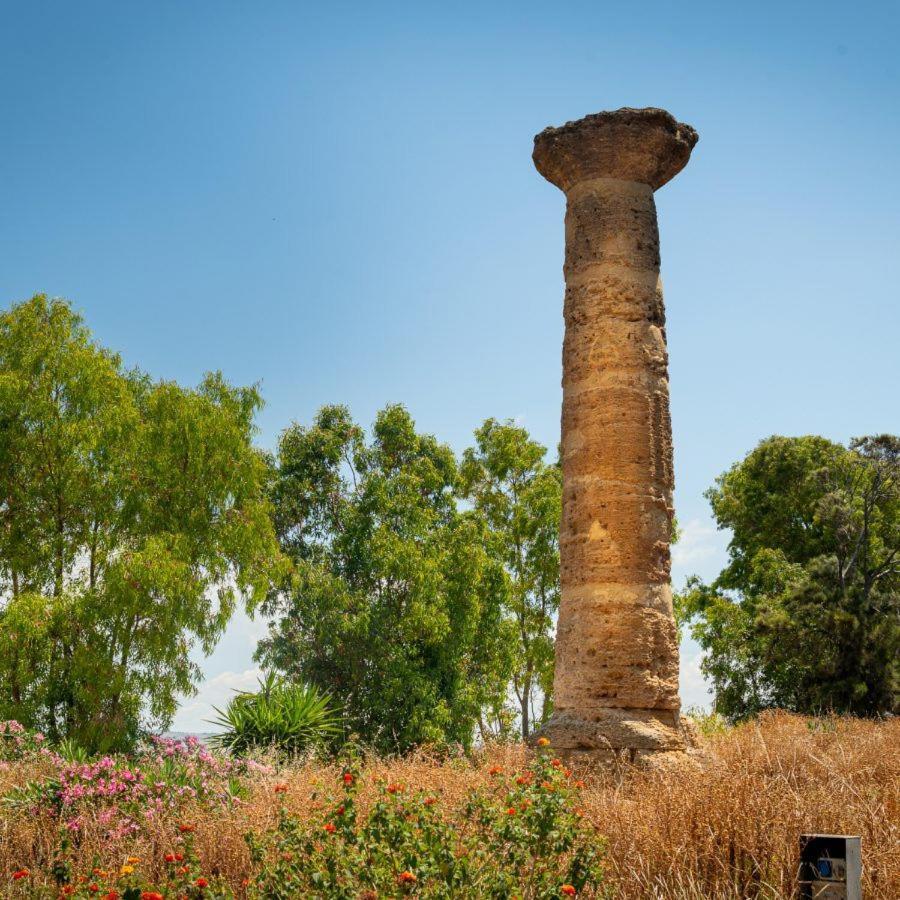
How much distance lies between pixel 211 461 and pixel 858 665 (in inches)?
564

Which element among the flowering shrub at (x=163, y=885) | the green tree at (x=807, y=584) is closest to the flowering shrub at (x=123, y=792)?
the flowering shrub at (x=163, y=885)

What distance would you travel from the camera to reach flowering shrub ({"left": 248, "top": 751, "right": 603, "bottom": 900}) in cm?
457

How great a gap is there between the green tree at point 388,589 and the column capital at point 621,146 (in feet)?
46.7

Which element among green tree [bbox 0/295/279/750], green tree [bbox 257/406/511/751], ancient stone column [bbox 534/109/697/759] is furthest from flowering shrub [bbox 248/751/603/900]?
green tree [bbox 257/406/511/751]

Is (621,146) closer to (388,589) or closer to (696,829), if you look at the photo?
(696,829)

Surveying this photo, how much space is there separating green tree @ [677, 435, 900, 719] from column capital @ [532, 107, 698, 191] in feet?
47.2

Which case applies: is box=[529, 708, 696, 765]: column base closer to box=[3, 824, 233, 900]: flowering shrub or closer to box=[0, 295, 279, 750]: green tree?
box=[3, 824, 233, 900]: flowering shrub

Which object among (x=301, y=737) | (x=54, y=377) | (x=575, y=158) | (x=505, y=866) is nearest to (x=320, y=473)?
(x=54, y=377)

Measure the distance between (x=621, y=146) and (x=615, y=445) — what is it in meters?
3.09

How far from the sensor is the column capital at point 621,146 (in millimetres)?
9953

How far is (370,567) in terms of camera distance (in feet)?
77.8

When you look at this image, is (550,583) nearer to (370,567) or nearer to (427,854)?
(370,567)

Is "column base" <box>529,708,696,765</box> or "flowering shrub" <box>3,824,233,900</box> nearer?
"flowering shrub" <box>3,824,233,900</box>

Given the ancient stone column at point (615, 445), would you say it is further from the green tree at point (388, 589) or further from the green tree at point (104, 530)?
the green tree at point (388, 589)
